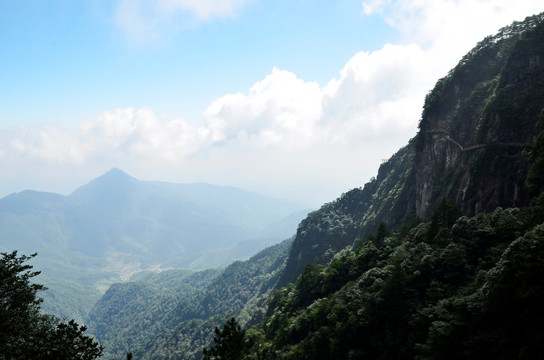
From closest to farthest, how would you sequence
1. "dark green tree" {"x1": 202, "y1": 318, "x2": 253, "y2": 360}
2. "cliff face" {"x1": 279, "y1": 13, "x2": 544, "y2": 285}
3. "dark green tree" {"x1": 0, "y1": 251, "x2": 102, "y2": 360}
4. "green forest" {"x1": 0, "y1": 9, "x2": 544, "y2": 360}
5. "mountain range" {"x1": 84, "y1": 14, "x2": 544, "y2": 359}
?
"mountain range" {"x1": 84, "y1": 14, "x2": 544, "y2": 359} → "green forest" {"x1": 0, "y1": 9, "x2": 544, "y2": 360} → "dark green tree" {"x1": 0, "y1": 251, "x2": 102, "y2": 360} → "dark green tree" {"x1": 202, "y1": 318, "x2": 253, "y2": 360} → "cliff face" {"x1": 279, "y1": 13, "x2": 544, "y2": 285}

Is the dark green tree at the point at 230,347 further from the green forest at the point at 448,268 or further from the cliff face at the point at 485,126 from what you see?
the cliff face at the point at 485,126

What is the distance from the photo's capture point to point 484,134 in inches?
1913

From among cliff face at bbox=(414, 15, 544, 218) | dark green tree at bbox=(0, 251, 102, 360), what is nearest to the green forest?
dark green tree at bbox=(0, 251, 102, 360)

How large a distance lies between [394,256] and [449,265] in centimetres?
873

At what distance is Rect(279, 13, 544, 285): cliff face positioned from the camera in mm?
40281

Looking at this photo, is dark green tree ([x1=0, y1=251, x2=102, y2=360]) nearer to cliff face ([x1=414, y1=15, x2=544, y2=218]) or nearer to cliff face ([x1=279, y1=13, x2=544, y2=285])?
cliff face ([x1=279, y1=13, x2=544, y2=285])

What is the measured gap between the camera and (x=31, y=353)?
2081 cm

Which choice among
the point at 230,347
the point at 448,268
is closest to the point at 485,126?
the point at 448,268

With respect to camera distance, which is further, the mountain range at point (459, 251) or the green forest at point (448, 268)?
the green forest at point (448, 268)

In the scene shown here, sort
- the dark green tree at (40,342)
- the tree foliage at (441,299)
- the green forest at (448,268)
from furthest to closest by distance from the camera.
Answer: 1. the dark green tree at (40,342)
2. the green forest at (448,268)
3. the tree foliage at (441,299)

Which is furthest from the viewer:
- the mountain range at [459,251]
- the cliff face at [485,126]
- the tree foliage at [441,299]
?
the cliff face at [485,126]

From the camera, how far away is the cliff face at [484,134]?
40.3 metres

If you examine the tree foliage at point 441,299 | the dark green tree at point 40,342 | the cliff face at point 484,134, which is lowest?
the tree foliage at point 441,299

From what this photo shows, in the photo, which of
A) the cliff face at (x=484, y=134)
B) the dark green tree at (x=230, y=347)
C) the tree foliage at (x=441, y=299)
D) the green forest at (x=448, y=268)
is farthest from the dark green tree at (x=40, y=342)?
the cliff face at (x=484, y=134)
